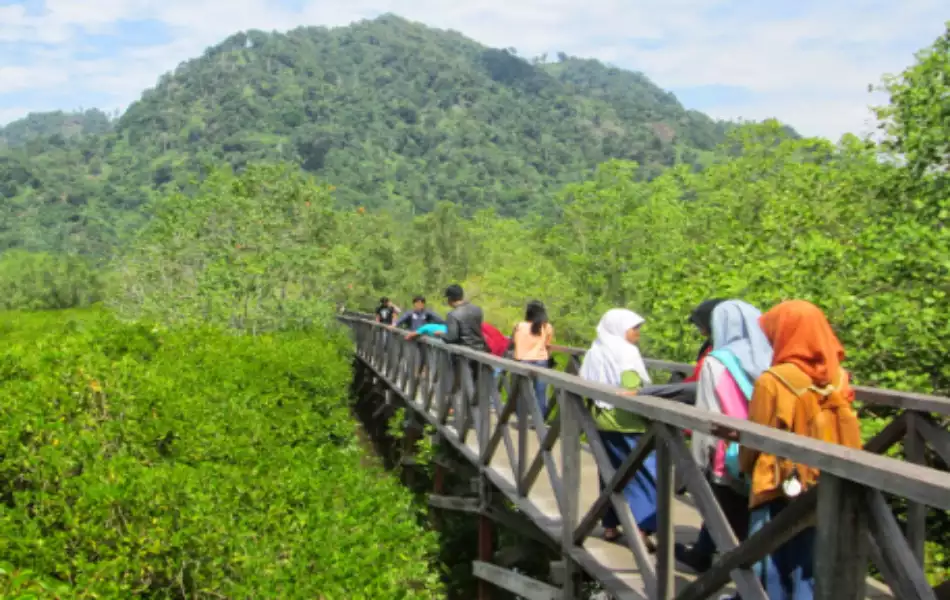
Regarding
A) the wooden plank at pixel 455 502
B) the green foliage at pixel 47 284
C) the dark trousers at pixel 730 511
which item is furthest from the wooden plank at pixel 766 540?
the green foliage at pixel 47 284

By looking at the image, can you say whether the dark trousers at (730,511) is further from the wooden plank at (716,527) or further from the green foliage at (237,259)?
the green foliage at (237,259)

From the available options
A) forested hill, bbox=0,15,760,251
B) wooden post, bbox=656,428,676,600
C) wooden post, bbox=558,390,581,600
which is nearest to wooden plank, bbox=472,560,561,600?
wooden post, bbox=558,390,581,600

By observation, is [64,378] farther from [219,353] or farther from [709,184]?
[709,184]

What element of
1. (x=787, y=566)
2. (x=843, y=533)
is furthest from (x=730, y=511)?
(x=843, y=533)

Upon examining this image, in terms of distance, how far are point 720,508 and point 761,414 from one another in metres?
0.37

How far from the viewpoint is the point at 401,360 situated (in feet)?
45.2

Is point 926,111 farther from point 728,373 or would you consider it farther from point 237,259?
point 237,259

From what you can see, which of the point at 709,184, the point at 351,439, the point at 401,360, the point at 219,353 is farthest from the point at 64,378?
the point at 709,184

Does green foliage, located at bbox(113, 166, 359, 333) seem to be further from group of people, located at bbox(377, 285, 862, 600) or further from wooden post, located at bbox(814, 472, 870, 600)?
wooden post, located at bbox(814, 472, 870, 600)

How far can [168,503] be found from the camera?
12.6 ft

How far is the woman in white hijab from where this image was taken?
413 centimetres

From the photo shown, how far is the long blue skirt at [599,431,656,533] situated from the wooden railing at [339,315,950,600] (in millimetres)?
122

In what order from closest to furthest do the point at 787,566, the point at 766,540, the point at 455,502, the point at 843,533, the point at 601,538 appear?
the point at 843,533
the point at 766,540
the point at 787,566
the point at 601,538
the point at 455,502

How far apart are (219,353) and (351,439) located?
268 centimetres
